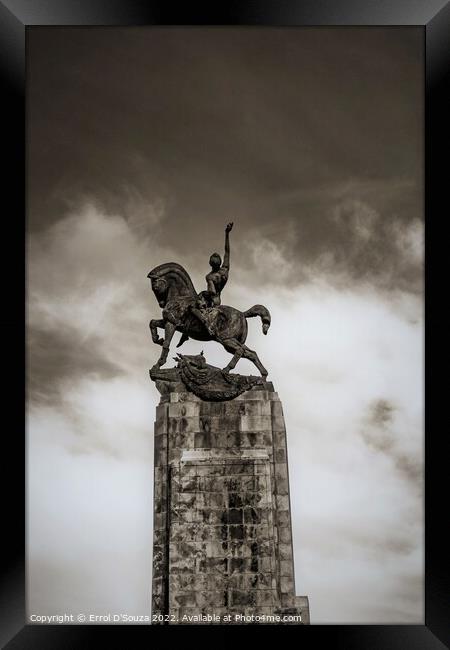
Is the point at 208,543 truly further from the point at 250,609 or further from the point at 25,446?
the point at 25,446

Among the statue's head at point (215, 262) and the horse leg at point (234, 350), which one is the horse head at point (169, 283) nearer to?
the statue's head at point (215, 262)

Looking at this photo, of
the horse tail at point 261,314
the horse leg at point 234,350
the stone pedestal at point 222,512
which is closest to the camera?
the stone pedestal at point 222,512

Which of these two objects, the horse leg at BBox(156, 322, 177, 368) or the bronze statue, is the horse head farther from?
the horse leg at BBox(156, 322, 177, 368)

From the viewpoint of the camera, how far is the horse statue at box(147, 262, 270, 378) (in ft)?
70.1

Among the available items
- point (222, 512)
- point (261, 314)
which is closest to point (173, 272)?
point (261, 314)

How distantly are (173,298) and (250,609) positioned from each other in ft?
22.8

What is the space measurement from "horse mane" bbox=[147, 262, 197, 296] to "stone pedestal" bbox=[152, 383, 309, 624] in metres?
2.54

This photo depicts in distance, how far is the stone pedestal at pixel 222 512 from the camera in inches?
768

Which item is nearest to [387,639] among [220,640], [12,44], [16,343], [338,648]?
[338,648]

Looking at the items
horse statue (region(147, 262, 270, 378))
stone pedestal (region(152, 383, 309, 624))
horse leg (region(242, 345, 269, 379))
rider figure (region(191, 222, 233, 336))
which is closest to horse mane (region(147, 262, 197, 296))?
horse statue (region(147, 262, 270, 378))

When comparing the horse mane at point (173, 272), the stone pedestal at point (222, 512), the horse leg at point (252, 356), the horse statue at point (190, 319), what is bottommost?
the stone pedestal at point (222, 512)

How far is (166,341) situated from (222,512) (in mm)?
4017

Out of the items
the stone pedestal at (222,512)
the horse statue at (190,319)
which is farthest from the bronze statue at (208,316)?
the stone pedestal at (222,512)

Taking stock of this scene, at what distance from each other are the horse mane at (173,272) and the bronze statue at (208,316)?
2 cm
